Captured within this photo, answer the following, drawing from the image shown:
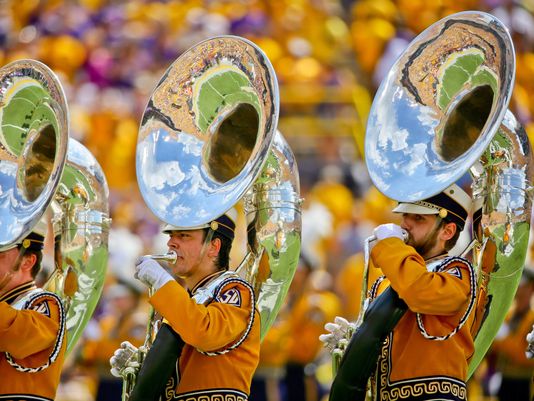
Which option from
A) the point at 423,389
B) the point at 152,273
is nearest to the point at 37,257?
the point at 152,273

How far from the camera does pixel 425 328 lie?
6305mm

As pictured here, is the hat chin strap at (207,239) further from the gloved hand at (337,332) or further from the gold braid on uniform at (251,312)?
the gloved hand at (337,332)

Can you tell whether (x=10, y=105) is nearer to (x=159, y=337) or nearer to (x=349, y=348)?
(x=159, y=337)

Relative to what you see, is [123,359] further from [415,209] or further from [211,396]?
[415,209]

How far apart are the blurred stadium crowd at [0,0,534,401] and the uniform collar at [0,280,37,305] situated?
162 inches

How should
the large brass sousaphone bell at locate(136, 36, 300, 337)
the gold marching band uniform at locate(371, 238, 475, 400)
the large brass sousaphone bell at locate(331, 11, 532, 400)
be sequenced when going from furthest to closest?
the large brass sousaphone bell at locate(136, 36, 300, 337)
the large brass sousaphone bell at locate(331, 11, 532, 400)
the gold marching band uniform at locate(371, 238, 475, 400)

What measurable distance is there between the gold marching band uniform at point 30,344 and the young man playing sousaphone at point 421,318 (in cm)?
133

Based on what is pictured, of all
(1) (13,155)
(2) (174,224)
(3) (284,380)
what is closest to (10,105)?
(1) (13,155)

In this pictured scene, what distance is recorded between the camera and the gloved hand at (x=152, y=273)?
6.43 m

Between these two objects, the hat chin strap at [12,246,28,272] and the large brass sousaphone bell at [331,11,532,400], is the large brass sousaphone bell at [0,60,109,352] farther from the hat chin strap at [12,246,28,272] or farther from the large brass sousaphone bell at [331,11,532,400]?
the large brass sousaphone bell at [331,11,532,400]

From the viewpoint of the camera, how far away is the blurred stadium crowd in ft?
38.1

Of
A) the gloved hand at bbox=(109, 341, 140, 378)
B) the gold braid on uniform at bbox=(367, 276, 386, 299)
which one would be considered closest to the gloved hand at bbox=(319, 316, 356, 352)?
the gold braid on uniform at bbox=(367, 276, 386, 299)

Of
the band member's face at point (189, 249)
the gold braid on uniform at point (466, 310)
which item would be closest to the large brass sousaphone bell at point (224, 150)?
the band member's face at point (189, 249)

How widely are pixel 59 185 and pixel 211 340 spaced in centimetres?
132
